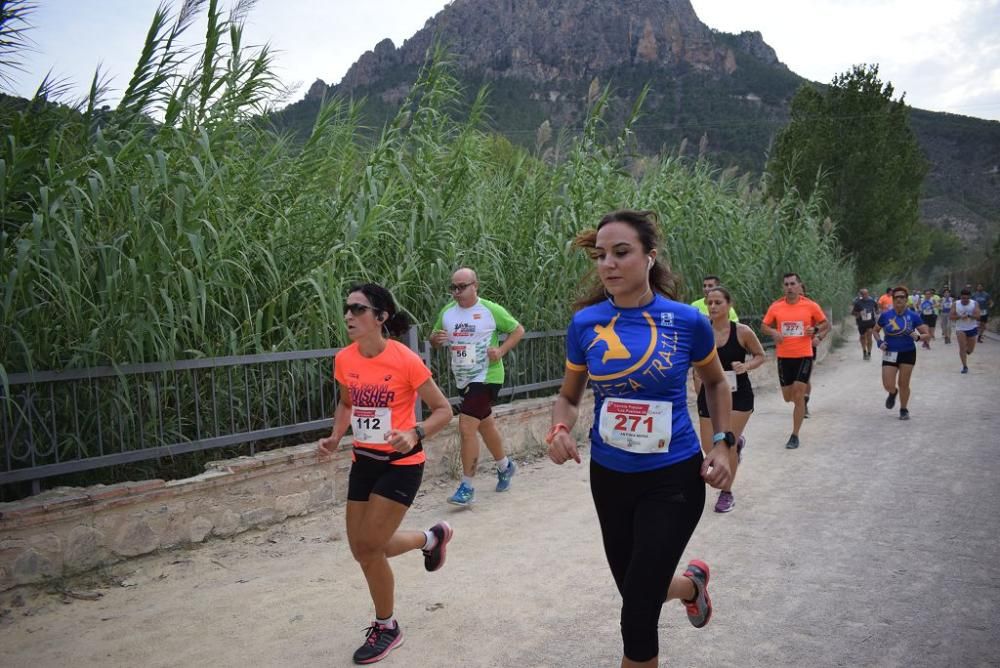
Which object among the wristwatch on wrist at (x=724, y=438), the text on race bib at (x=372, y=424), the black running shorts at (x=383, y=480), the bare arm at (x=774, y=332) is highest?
the wristwatch on wrist at (x=724, y=438)

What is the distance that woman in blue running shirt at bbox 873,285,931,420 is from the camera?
34.6ft

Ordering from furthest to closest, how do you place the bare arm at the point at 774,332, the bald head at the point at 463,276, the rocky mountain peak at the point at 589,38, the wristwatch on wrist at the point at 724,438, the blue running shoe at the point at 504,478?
the rocky mountain peak at the point at 589,38 → the bare arm at the point at 774,332 → the blue running shoe at the point at 504,478 → the bald head at the point at 463,276 → the wristwatch on wrist at the point at 724,438

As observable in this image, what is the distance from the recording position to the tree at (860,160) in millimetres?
34438

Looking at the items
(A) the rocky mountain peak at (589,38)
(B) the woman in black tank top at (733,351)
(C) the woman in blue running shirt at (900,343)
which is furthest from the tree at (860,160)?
(A) the rocky mountain peak at (589,38)

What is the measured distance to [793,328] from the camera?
9.12 meters

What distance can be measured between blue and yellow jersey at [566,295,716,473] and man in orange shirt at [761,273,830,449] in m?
6.47

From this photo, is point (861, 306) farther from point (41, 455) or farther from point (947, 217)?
point (947, 217)

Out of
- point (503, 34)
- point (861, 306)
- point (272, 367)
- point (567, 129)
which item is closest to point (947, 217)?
point (503, 34)

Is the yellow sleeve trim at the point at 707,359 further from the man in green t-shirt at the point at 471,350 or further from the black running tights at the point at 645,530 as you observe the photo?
the man in green t-shirt at the point at 471,350

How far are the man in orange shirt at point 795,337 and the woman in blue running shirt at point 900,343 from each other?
6.82 feet

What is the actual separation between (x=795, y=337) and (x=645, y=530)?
7.09 meters

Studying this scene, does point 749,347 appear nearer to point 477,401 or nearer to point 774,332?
point 477,401

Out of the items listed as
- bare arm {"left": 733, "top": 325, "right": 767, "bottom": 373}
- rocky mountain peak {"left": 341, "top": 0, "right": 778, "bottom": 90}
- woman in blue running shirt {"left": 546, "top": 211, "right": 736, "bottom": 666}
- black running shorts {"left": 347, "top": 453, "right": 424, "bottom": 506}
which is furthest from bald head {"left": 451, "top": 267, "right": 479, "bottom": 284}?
rocky mountain peak {"left": 341, "top": 0, "right": 778, "bottom": 90}

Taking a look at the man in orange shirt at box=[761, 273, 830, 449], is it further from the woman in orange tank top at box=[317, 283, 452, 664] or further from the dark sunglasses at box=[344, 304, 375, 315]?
the dark sunglasses at box=[344, 304, 375, 315]
